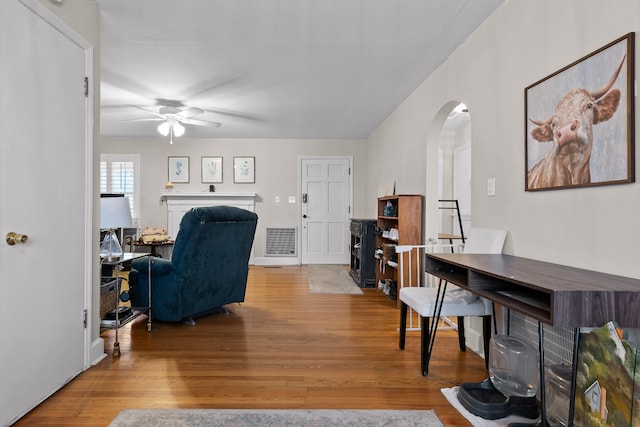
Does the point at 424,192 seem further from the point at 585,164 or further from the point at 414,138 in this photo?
the point at 585,164

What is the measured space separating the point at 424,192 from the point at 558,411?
2396mm

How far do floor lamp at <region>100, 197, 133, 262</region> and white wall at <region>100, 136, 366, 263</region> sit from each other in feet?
13.5

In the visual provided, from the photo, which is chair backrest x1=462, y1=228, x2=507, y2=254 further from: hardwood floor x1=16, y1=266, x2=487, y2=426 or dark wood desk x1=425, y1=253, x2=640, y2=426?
hardwood floor x1=16, y1=266, x2=487, y2=426

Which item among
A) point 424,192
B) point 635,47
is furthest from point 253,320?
point 635,47

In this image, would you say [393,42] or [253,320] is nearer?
[393,42]

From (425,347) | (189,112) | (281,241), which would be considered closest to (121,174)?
(189,112)

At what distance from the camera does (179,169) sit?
6.82 metres

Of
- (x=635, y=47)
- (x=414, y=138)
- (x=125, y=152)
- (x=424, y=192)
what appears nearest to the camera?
(x=635, y=47)

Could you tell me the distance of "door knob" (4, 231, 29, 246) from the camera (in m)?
1.73

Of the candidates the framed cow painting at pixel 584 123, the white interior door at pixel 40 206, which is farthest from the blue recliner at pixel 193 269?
the framed cow painting at pixel 584 123

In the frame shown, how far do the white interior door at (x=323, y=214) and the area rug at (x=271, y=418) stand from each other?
5.07m

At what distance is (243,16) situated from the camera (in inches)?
103

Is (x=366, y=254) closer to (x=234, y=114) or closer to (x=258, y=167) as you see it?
(x=234, y=114)

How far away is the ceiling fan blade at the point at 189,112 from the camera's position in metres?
4.78
